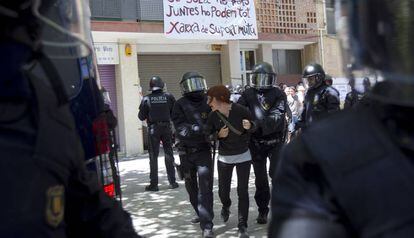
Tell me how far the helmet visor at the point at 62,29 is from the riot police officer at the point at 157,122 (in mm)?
6524

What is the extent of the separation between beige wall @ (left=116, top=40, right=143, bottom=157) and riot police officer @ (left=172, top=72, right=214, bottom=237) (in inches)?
328

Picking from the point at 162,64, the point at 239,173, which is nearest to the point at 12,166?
the point at 239,173

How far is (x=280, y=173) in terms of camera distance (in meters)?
1.23

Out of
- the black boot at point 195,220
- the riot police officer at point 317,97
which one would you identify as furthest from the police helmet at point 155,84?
the black boot at point 195,220

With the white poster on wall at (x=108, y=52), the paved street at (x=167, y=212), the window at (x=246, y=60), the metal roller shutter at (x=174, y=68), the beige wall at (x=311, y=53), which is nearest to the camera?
the paved street at (x=167, y=212)

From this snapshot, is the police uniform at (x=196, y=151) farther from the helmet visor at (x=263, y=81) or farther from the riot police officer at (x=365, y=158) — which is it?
the riot police officer at (x=365, y=158)

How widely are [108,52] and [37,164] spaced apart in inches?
508

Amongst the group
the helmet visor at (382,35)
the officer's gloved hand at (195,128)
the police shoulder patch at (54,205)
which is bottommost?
the officer's gloved hand at (195,128)

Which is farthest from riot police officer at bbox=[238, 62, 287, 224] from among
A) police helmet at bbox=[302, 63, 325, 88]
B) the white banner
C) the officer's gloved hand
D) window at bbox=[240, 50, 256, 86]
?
window at bbox=[240, 50, 256, 86]

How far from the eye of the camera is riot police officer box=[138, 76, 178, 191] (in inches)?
331

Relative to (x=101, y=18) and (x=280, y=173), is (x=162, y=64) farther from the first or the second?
(x=280, y=173)

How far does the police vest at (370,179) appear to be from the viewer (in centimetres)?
106

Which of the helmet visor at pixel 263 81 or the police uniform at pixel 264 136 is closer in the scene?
the police uniform at pixel 264 136

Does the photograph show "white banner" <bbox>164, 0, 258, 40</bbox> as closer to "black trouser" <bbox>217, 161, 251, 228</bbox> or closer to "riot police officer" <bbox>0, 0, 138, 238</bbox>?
"black trouser" <bbox>217, 161, 251, 228</bbox>
